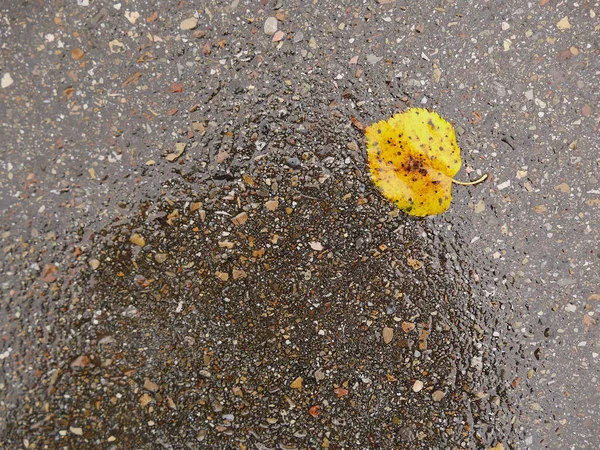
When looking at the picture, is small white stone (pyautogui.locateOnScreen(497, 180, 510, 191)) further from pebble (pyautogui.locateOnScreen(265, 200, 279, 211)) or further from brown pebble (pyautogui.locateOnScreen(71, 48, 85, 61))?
brown pebble (pyautogui.locateOnScreen(71, 48, 85, 61))

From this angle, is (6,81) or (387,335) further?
(387,335)

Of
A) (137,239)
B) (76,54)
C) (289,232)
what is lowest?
(289,232)

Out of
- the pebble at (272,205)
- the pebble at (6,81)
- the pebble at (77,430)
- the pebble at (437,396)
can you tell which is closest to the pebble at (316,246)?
the pebble at (272,205)

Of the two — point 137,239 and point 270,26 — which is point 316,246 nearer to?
point 137,239

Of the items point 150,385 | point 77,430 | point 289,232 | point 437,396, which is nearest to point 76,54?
point 289,232

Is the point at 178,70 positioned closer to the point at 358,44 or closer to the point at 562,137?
the point at 358,44

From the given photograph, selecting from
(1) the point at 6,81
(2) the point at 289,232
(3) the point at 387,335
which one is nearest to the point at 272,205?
(2) the point at 289,232

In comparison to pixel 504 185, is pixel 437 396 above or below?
below

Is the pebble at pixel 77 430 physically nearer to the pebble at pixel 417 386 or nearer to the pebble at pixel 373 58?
the pebble at pixel 417 386
